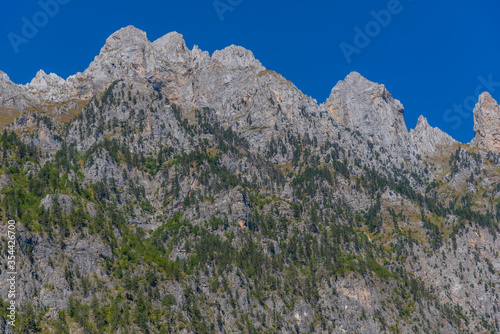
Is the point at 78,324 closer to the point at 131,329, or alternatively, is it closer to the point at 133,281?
the point at 131,329

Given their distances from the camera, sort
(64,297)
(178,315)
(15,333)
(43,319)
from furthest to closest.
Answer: (178,315) → (64,297) → (43,319) → (15,333)

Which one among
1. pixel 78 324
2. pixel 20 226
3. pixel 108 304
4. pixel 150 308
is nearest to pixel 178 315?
pixel 150 308

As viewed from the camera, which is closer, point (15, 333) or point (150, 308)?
point (15, 333)

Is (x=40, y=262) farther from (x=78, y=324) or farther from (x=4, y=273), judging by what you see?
(x=78, y=324)

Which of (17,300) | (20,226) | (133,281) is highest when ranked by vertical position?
(20,226)

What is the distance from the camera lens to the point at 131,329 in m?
176

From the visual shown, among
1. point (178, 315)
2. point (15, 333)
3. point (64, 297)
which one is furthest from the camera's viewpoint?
point (178, 315)

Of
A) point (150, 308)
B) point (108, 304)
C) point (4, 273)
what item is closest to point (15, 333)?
point (4, 273)

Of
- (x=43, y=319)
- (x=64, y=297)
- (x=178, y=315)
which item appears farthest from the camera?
(x=178, y=315)

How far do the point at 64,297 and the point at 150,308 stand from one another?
30.5 meters

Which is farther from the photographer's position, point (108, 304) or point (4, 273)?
point (108, 304)

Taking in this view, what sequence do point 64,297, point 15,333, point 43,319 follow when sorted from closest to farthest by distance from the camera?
point 15,333, point 43,319, point 64,297

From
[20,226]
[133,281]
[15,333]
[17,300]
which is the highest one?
[20,226]

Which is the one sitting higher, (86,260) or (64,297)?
(86,260)
